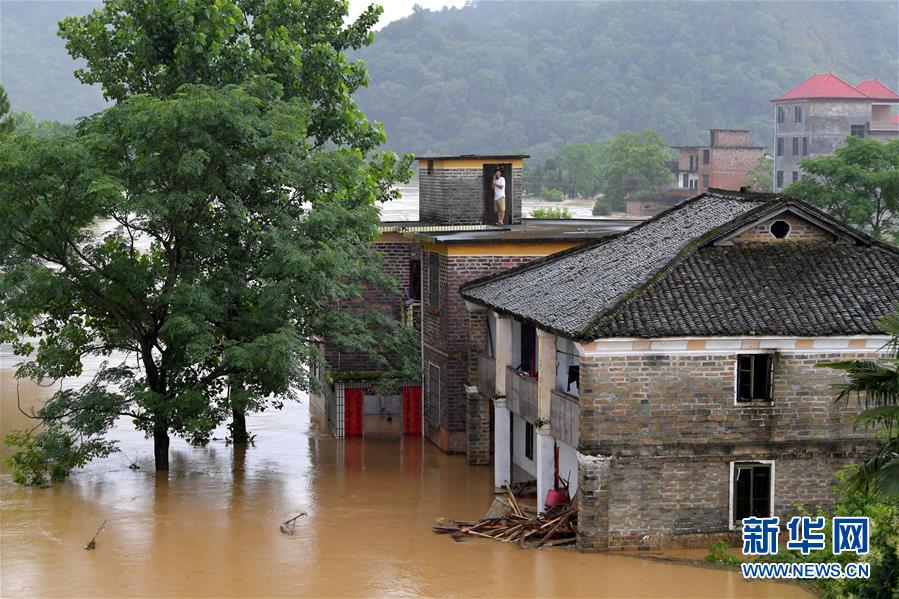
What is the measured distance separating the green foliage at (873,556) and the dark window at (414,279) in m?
20.3

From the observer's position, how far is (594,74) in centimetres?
17025

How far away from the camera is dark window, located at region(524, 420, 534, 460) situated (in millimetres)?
32781

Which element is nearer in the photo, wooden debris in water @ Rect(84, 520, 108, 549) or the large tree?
wooden debris in water @ Rect(84, 520, 108, 549)

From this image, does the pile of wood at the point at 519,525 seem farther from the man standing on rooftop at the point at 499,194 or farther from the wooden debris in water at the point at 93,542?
the man standing on rooftop at the point at 499,194

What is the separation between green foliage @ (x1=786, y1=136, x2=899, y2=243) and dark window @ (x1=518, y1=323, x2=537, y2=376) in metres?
33.5

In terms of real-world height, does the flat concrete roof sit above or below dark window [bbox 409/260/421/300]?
above

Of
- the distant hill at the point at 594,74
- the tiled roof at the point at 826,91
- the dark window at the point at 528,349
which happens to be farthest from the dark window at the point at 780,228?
the distant hill at the point at 594,74

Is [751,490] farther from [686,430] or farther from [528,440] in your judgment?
[528,440]

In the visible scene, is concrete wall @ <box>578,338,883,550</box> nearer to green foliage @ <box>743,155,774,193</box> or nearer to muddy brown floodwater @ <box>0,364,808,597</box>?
muddy brown floodwater @ <box>0,364,808,597</box>

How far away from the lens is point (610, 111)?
16675cm

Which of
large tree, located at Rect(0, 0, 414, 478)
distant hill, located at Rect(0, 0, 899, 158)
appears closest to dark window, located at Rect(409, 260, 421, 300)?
large tree, located at Rect(0, 0, 414, 478)

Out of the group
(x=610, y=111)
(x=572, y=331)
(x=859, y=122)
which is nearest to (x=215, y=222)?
(x=572, y=331)

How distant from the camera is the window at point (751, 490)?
1008 inches

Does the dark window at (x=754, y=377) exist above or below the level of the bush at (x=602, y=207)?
below
